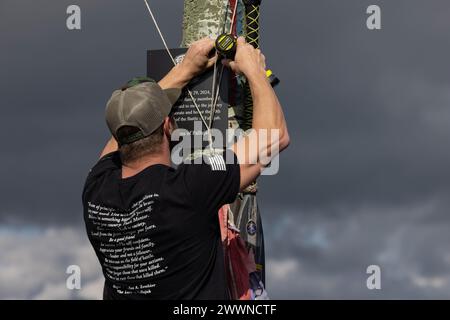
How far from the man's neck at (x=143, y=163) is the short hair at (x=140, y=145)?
2cm

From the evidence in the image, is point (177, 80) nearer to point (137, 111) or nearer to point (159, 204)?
point (137, 111)

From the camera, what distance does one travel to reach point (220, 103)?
5523 millimetres

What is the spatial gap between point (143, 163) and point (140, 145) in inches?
4.3

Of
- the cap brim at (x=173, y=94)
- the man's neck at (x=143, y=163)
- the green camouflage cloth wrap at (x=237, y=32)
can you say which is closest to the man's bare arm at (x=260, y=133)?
the man's neck at (x=143, y=163)

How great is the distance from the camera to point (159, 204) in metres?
4.09

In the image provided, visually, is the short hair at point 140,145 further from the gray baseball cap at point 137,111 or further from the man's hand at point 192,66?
the man's hand at point 192,66

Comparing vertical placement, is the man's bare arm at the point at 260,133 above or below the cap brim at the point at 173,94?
below

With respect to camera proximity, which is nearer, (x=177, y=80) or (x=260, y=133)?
(x=260, y=133)

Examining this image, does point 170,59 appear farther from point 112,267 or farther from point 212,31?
point 112,267

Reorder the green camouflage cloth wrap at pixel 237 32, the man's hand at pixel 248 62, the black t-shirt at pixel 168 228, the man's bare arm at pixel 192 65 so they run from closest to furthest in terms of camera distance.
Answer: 1. the black t-shirt at pixel 168 228
2. the man's hand at pixel 248 62
3. the man's bare arm at pixel 192 65
4. the green camouflage cloth wrap at pixel 237 32

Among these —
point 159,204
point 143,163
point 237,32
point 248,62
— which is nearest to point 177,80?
point 248,62

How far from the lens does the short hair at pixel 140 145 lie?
4.17m

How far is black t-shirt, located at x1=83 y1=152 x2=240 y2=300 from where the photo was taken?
4.08 metres
